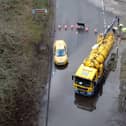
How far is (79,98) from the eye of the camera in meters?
41.7

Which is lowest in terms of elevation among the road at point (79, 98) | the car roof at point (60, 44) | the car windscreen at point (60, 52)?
the road at point (79, 98)

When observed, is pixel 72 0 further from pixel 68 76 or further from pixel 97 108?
pixel 97 108

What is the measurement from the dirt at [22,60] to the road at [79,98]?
68.8 inches

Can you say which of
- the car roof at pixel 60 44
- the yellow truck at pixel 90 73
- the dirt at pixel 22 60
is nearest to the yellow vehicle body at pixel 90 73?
the yellow truck at pixel 90 73

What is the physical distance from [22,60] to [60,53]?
5.24 meters

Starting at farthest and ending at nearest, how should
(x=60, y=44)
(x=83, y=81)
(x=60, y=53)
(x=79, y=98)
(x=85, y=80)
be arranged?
(x=60, y=44) → (x=60, y=53) → (x=79, y=98) → (x=83, y=81) → (x=85, y=80)

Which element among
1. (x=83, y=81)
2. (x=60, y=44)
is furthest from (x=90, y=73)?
(x=60, y=44)

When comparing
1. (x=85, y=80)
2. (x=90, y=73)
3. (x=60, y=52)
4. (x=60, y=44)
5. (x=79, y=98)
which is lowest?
(x=79, y=98)

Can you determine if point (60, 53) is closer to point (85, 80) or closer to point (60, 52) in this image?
point (60, 52)

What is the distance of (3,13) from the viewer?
49.3m

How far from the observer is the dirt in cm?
3800

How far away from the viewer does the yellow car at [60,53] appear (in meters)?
45.1

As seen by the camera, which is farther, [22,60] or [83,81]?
[22,60]

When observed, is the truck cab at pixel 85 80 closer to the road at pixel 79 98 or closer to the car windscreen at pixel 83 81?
the car windscreen at pixel 83 81
